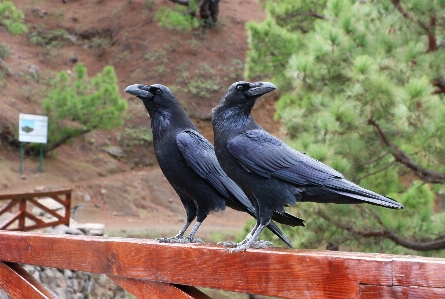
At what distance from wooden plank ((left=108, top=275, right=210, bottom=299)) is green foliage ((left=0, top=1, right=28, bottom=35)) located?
36.8ft

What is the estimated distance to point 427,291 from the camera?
1.15m

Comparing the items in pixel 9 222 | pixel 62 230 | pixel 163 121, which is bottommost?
pixel 62 230

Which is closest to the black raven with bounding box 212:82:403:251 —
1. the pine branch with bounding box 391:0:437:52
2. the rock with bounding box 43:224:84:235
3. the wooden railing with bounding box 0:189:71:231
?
the pine branch with bounding box 391:0:437:52

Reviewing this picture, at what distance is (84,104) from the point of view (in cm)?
1188

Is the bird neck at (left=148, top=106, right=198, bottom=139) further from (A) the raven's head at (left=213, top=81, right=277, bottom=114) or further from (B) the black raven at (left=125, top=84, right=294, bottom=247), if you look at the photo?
(A) the raven's head at (left=213, top=81, right=277, bottom=114)

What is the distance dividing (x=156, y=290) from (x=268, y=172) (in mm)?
490

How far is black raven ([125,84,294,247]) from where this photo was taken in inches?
85.0

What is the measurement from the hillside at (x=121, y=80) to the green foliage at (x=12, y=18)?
2249 millimetres

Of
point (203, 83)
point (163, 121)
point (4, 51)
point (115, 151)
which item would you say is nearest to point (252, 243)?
point (163, 121)

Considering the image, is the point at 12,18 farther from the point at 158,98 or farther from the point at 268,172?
the point at 268,172

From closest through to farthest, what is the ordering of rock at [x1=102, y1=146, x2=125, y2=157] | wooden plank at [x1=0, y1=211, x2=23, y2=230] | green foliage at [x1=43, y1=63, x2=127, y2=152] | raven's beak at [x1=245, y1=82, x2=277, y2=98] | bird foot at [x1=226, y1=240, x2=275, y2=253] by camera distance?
bird foot at [x1=226, y1=240, x2=275, y2=253] → raven's beak at [x1=245, y1=82, x2=277, y2=98] → wooden plank at [x1=0, y1=211, x2=23, y2=230] → green foliage at [x1=43, y1=63, x2=127, y2=152] → rock at [x1=102, y1=146, x2=125, y2=157]

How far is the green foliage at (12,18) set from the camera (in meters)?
12.0

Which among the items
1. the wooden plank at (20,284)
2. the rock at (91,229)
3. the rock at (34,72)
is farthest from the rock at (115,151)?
the wooden plank at (20,284)

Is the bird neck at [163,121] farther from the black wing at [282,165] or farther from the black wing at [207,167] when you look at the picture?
the black wing at [282,165]
